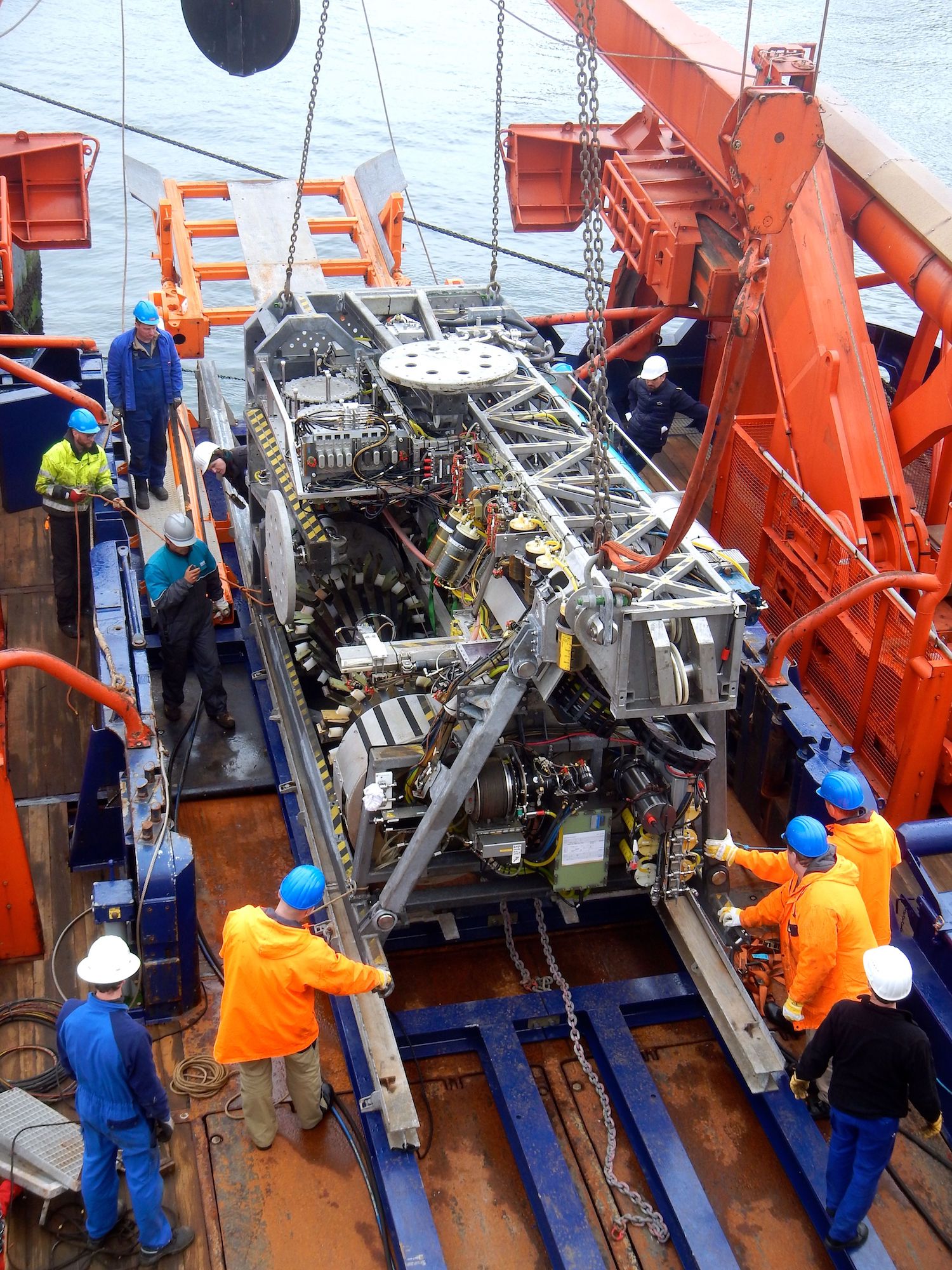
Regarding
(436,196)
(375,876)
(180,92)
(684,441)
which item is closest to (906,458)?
(684,441)

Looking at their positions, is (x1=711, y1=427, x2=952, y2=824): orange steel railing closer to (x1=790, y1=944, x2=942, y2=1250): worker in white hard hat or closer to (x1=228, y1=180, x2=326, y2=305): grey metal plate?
(x1=790, y1=944, x2=942, y2=1250): worker in white hard hat

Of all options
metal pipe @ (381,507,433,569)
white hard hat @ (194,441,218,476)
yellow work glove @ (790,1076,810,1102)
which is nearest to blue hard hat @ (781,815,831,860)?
yellow work glove @ (790,1076,810,1102)

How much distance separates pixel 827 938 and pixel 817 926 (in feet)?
0.20

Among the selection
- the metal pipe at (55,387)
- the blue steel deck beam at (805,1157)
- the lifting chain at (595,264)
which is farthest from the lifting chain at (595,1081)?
the metal pipe at (55,387)

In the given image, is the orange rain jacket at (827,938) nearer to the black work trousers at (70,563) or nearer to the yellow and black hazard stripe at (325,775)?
the yellow and black hazard stripe at (325,775)

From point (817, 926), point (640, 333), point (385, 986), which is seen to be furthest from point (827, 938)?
point (640, 333)

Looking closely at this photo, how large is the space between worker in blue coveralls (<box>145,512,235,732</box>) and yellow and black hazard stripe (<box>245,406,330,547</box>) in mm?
582

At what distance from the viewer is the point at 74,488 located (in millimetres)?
7746

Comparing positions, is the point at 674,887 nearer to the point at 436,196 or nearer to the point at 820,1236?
the point at 820,1236

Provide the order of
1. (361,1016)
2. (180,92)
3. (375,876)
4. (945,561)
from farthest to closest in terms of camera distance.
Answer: (180,92), (945,561), (375,876), (361,1016)

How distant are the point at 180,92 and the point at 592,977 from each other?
26190 millimetres

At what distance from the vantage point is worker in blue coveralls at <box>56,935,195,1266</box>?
4.39 metres

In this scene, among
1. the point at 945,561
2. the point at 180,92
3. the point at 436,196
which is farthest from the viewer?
the point at 180,92

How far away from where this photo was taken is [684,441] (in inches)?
458
